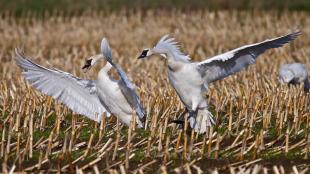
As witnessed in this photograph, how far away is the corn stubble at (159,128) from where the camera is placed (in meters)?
8.04

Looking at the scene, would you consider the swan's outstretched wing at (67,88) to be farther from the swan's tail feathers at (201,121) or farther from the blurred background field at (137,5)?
the blurred background field at (137,5)

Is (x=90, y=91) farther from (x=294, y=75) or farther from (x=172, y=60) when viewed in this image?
(x=294, y=75)

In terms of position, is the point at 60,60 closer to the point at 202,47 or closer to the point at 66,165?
the point at 202,47

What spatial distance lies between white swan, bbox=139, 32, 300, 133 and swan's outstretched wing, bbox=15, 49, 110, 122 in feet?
3.55

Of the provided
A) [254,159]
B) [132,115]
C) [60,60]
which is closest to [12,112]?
[132,115]

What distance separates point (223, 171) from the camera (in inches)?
305

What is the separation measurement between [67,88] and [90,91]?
0.94 feet

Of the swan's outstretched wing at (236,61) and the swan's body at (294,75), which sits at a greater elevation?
the swan's body at (294,75)

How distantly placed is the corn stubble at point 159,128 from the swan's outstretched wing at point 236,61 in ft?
1.68

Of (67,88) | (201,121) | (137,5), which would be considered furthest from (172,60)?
(137,5)

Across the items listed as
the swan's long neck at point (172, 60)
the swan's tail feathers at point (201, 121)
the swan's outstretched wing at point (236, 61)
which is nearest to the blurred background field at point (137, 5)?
the swan's outstretched wing at point (236, 61)

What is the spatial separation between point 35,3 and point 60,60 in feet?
30.2

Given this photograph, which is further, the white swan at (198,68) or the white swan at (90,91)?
the white swan at (90,91)

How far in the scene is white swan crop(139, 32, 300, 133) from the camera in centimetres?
955
